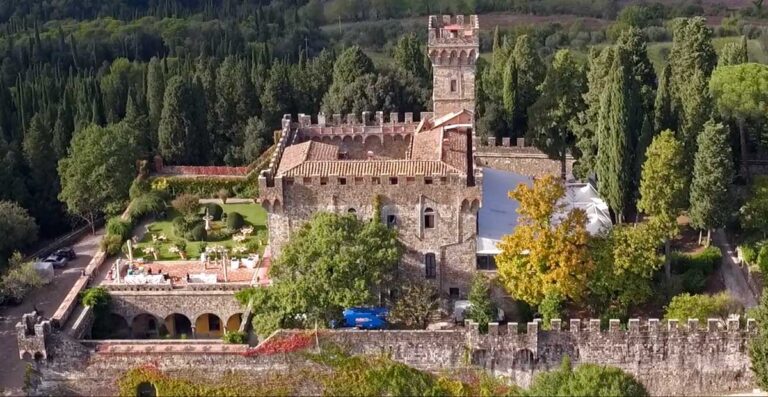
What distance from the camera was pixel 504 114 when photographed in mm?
67500

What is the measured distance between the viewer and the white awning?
48.7m

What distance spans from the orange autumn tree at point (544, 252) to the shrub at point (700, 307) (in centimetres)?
405

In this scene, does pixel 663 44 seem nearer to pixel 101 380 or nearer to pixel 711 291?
pixel 711 291

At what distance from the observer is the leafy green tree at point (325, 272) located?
44.8m

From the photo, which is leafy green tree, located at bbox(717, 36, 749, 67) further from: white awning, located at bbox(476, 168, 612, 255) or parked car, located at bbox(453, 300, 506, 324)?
parked car, located at bbox(453, 300, 506, 324)

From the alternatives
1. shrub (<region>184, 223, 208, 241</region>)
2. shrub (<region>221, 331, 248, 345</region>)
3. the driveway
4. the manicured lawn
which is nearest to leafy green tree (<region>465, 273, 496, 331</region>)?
shrub (<region>221, 331, 248, 345</region>)

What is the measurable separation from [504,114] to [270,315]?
2808cm

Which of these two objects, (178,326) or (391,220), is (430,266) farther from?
(178,326)

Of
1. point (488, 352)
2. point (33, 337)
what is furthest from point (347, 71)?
point (33, 337)

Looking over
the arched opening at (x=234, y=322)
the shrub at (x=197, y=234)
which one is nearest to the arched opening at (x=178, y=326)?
the arched opening at (x=234, y=322)

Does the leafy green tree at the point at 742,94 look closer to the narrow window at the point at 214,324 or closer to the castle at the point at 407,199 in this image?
the castle at the point at 407,199

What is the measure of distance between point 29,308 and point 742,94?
40690 mm

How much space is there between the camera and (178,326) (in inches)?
1996

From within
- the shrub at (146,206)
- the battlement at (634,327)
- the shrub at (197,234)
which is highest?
the shrub at (146,206)
